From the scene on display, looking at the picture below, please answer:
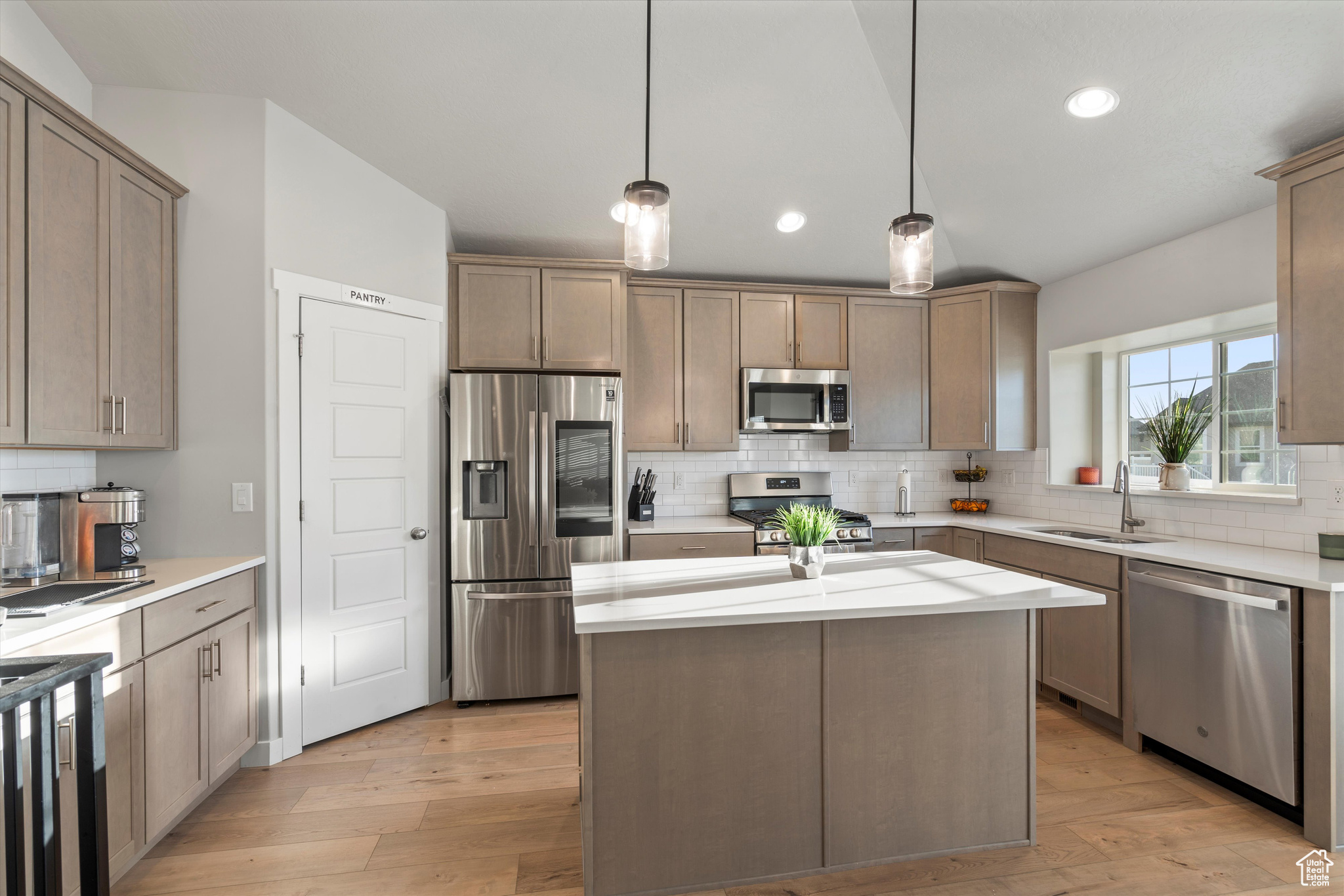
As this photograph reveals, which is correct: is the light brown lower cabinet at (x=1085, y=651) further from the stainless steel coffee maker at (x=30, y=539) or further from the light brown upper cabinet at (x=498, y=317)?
the stainless steel coffee maker at (x=30, y=539)

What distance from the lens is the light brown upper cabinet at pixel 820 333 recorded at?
14.0ft

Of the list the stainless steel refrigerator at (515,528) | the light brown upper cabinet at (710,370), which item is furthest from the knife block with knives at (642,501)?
the stainless steel refrigerator at (515,528)

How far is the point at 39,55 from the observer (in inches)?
91.7

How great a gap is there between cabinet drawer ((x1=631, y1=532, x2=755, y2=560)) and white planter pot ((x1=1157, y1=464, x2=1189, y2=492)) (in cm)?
211

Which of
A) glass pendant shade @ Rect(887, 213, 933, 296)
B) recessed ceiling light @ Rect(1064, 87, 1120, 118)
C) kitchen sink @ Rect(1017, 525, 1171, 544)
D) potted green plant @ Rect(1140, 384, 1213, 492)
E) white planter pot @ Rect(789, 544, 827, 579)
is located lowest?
kitchen sink @ Rect(1017, 525, 1171, 544)

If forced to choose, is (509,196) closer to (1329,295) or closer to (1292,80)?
(1292,80)

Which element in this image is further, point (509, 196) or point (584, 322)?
point (584, 322)

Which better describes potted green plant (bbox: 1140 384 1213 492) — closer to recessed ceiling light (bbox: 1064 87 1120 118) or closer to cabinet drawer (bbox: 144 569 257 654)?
recessed ceiling light (bbox: 1064 87 1120 118)

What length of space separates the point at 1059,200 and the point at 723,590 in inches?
110

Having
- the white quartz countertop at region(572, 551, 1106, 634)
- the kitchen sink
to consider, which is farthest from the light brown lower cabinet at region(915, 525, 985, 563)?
the white quartz countertop at region(572, 551, 1106, 634)

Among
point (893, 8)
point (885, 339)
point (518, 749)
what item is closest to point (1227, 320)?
point (885, 339)

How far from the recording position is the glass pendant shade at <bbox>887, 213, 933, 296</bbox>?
70.6 inches

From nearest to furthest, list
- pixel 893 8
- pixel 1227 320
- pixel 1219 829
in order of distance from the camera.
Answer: pixel 1219 829
pixel 893 8
pixel 1227 320

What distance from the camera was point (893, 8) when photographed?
2.52 metres
